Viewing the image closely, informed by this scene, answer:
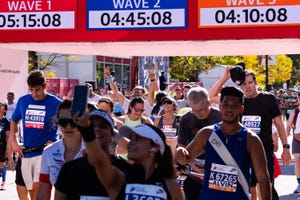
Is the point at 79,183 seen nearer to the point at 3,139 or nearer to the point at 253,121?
the point at 253,121

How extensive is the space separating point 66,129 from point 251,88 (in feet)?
11.9

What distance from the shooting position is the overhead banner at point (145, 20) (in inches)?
424

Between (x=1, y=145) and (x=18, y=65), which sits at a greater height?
(x=18, y=65)

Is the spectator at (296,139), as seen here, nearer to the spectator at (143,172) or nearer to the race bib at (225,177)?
the race bib at (225,177)

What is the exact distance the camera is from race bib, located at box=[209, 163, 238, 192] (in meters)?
5.85

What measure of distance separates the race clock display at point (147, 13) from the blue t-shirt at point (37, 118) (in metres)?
2.63

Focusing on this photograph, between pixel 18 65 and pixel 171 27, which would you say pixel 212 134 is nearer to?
pixel 171 27

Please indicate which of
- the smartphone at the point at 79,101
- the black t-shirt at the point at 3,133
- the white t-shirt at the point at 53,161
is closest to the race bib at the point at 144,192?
the smartphone at the point at 79,101

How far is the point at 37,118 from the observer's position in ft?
29.0

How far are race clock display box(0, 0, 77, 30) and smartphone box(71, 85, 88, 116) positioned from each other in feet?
25.9

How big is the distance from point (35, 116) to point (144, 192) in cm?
474

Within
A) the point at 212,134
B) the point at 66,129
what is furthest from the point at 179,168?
the point at 66,129

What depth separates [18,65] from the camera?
1502 centimetres

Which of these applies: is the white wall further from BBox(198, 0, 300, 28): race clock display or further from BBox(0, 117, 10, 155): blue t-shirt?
BBox(198, 0, 300, 28): race clock display
